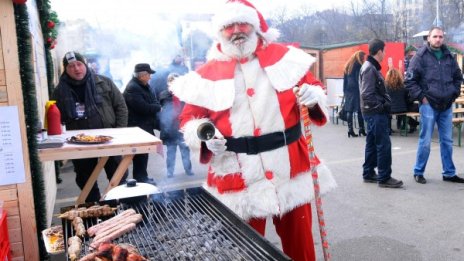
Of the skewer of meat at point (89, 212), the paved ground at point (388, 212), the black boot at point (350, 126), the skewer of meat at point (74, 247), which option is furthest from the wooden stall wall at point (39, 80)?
the black boot at point (350, 126)

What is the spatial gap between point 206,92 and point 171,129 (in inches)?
164

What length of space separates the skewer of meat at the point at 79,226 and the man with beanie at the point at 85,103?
7.27 ft

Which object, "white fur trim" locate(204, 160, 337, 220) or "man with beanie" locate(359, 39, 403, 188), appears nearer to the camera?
"white fur trim" locate(204, 160, 337, 220)

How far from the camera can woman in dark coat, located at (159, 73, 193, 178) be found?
629cm

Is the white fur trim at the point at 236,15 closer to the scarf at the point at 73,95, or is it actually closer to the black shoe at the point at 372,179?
the scarf at the point at 73,95

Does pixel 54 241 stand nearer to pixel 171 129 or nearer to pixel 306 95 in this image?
pixel 306 95

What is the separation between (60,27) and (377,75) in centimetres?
493

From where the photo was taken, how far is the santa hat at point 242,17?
2496 mm

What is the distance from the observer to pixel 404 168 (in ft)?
21.0

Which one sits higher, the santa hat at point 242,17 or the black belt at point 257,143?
the santa hat at point 242,17

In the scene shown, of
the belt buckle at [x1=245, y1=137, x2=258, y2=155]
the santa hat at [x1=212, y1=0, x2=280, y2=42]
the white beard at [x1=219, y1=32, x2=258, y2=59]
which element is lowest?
the belt buckle at [x1=245, y1=137, x2=258, y2=155]

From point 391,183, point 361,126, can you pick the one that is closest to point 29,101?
point 391,183

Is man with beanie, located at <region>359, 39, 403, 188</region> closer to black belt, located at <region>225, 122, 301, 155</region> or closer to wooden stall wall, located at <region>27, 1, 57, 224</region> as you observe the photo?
black belt, located at <region>225, 122, 301, 155</region>

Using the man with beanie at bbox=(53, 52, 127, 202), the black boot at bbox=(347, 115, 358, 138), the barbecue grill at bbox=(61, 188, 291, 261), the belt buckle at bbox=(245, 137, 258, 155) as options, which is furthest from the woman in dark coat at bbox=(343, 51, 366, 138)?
the barbecue grill at bbox=(61, 188, 291, 261)
